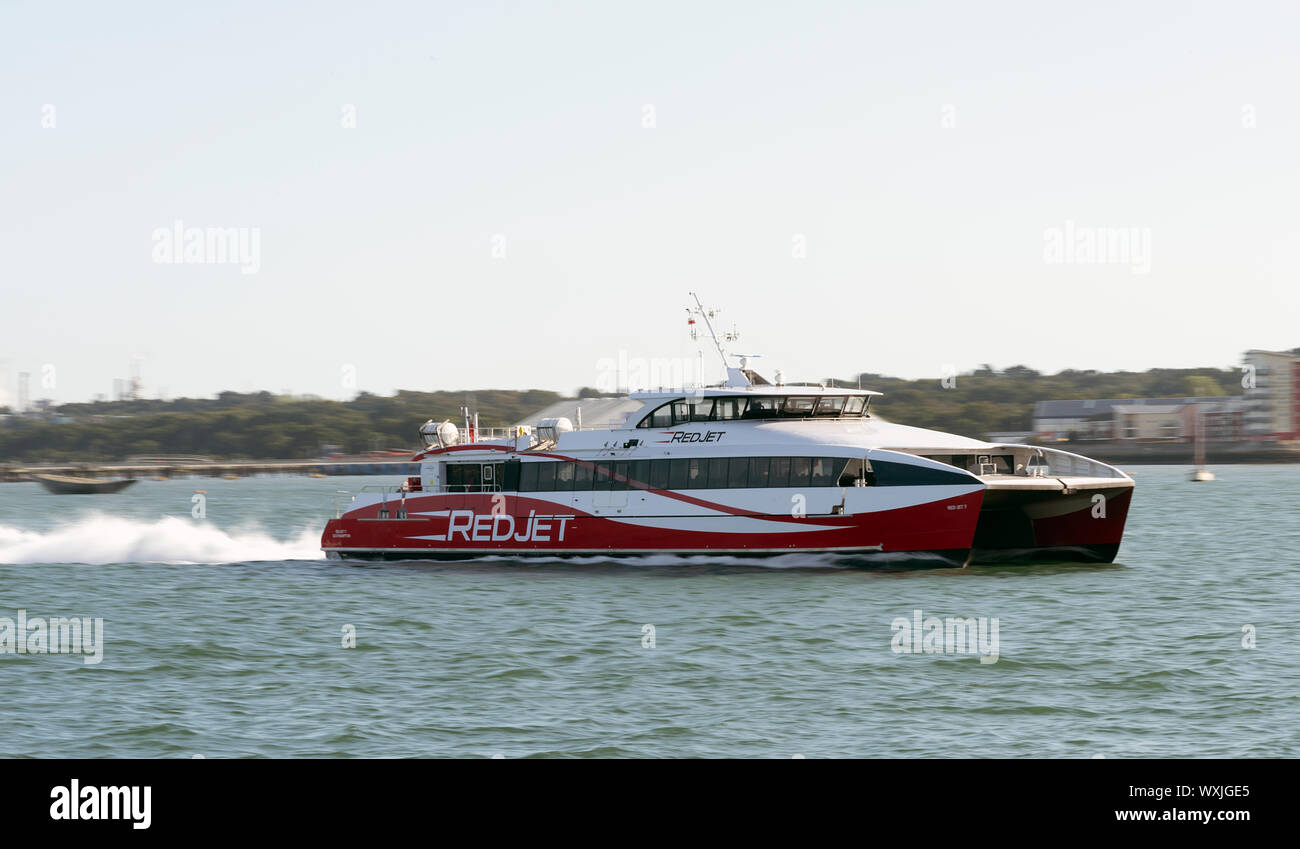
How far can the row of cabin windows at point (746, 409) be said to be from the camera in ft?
97.7

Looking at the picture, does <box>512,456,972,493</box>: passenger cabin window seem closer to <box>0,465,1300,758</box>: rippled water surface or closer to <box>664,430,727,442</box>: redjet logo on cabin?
<box>664,430,727,442</box>: redjet logo on cabin

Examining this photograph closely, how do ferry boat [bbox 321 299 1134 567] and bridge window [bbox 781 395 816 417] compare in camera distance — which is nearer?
ferry boat [bbox 321 299 1134 567]

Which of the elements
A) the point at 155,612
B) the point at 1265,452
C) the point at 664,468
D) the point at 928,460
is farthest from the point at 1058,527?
the point at 1265,452

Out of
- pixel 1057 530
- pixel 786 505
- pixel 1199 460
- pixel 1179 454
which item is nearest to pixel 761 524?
pixel 786 505

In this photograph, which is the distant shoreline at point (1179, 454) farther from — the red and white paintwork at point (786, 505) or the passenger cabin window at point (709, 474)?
the passenger cabin window at point (709, 474)

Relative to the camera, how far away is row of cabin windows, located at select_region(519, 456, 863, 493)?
2738 cm

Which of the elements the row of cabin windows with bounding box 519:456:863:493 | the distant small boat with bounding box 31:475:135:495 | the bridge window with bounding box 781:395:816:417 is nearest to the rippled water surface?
the row of cabin windows with bounding box 519:456:863:493

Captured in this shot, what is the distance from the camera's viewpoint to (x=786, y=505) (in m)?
27.6

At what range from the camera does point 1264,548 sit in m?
35.4

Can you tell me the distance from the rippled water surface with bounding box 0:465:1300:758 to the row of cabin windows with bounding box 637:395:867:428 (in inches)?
140

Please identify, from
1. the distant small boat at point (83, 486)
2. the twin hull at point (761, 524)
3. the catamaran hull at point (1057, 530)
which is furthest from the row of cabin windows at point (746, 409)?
the distant small boat at point (83, 486)

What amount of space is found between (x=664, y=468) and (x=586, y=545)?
2822mm

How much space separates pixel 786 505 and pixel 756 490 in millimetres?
764

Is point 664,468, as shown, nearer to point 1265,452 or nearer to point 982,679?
point 982,679
